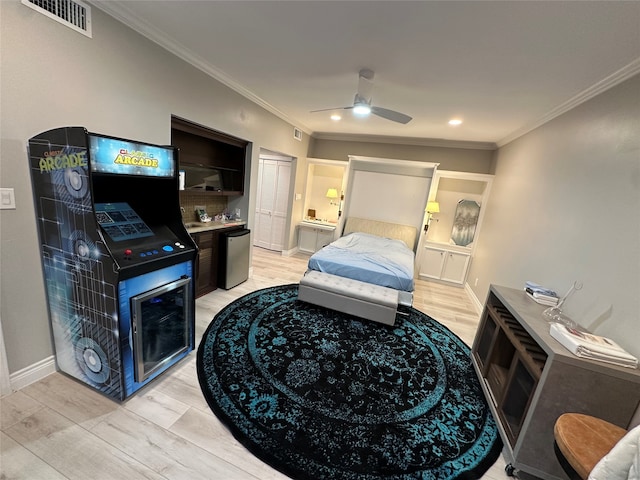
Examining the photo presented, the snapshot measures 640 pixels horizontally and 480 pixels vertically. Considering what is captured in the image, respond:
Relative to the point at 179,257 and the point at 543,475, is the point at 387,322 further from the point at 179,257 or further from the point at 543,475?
the point at 179,257

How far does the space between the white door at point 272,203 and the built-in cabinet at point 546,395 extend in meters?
4.38

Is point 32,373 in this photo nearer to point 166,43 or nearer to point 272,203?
point 166,43

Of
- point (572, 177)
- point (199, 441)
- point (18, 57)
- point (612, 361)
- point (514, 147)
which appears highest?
point (514, 147)

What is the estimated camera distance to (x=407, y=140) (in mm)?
4938

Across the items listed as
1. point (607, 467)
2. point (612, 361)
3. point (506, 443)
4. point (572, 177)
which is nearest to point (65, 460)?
point (607, 467)

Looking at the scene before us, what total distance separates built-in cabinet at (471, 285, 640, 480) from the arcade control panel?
2520mm

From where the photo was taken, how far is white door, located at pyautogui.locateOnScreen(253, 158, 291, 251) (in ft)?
17.3

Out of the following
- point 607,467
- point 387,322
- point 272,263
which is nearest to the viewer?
point 607,467

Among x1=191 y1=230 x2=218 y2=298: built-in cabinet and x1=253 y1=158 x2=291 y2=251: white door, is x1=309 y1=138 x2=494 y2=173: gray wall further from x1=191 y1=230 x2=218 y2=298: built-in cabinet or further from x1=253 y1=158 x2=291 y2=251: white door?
x1=191 y1=230 x2=218 y2=298: built-in cabinet

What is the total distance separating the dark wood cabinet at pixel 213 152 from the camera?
295 centimetres

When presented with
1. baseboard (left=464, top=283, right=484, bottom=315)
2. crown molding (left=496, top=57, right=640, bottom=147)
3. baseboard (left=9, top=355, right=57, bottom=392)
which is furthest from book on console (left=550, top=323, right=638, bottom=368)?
baseboard (left=9, top=355, right=57, bottom=392)

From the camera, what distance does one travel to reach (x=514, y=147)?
3.72 meters

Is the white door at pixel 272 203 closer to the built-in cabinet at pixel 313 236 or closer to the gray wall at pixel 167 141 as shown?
the built-in cabinet at pixel 313 236

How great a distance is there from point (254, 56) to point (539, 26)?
6.97 ft
